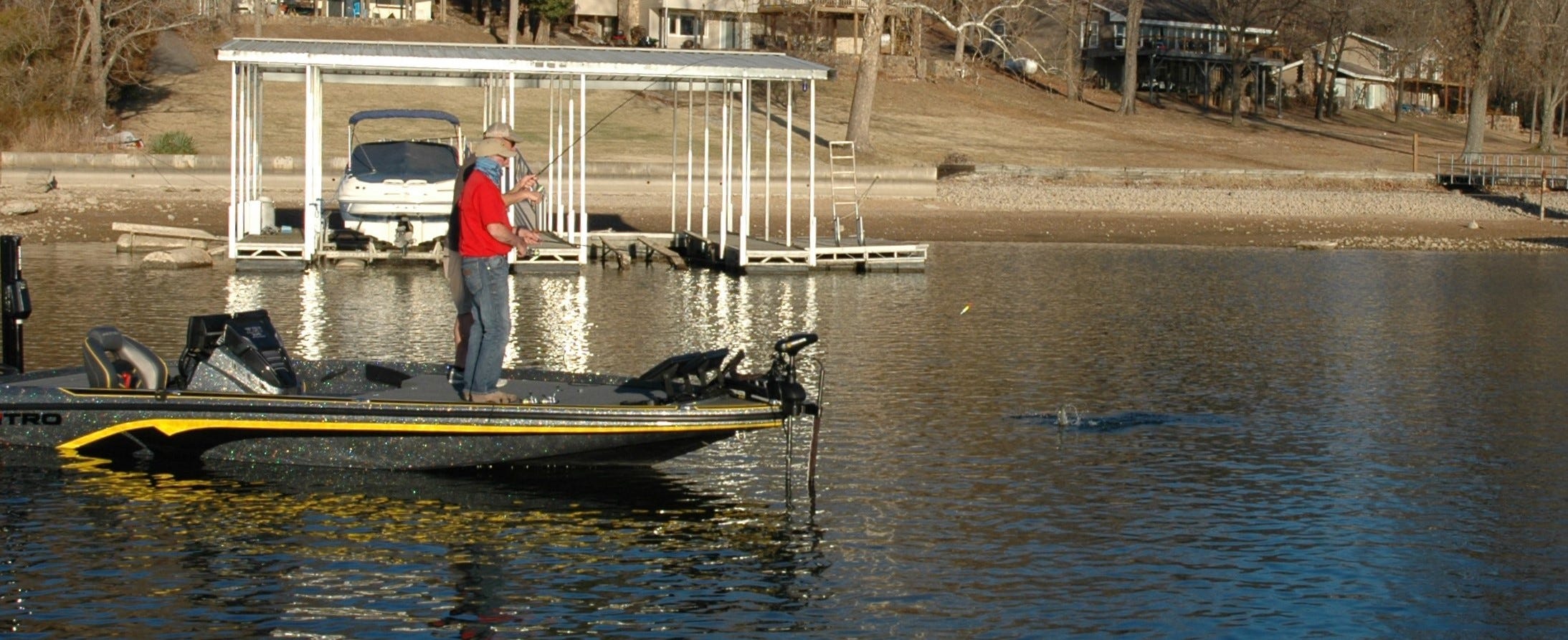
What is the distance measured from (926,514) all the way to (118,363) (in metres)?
5.50

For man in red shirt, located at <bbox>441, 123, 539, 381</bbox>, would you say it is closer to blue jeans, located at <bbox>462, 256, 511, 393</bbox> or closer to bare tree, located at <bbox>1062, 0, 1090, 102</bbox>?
blue jeans, located at <bbox>462, 256, 511, 393</bbox>

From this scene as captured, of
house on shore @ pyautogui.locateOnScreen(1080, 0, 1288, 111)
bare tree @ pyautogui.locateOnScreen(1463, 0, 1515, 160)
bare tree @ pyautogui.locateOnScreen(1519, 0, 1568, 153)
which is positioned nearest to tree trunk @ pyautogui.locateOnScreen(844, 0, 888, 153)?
bare tree @ pyautogui.locateOnScreen(1463, 0, 1515, 160)

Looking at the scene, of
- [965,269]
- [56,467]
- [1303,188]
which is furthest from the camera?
[1303,188]

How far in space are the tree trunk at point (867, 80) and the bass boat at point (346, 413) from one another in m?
33.4

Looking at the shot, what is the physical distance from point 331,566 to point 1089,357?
10.1 m

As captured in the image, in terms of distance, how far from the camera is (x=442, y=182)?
86.2ft

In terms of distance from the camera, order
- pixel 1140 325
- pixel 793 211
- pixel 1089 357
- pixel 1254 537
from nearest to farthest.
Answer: pixel 1254 537
pixel 1089 357
pixel 1140 325
pixel 793 211

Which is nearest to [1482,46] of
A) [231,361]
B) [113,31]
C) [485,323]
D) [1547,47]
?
[1547,47]

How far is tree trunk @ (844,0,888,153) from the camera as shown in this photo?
4475 cm

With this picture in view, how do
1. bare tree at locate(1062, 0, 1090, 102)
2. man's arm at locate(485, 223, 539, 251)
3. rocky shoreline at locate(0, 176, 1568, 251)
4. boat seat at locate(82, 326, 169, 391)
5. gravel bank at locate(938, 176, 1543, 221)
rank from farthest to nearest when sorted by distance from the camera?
bare tree at locate(1062, 0, 1090, 102) < gravel bank at locate(938, 176, 1543, 221) < rocky shoreline at locate(0, 176, 1568, 251) < boat seat at locate(82, 326, 169, 391) < man's arm at locate(485, 223, 539, 251)

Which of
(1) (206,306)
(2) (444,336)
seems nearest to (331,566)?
(2) (444,336)

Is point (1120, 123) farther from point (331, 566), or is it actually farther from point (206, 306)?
point (331, 566)

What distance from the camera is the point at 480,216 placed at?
11.6 meters

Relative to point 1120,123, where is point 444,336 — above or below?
below
